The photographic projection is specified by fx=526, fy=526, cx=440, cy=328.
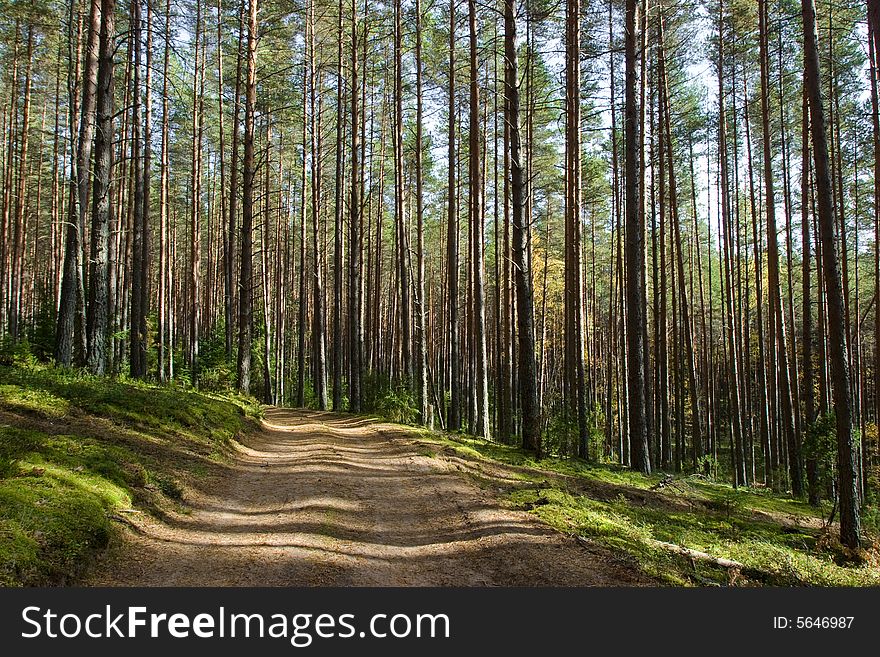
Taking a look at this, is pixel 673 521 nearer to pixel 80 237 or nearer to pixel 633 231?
pixel 633 231

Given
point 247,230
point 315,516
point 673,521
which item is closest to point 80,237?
point 247,230

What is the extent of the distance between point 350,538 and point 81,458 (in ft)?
9.67

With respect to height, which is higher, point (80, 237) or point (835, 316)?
point (80, 237)

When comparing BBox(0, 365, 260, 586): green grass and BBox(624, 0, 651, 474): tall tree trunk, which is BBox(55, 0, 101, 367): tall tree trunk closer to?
BBox(0, 365, 260, 586): green grass

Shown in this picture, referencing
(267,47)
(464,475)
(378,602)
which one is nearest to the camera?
(378,602)

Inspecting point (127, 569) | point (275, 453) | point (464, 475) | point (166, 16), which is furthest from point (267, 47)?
point (127, 569)

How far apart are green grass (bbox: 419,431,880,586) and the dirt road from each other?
42 cm

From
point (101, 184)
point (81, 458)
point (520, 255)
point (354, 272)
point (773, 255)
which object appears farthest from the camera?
point (354, 272)

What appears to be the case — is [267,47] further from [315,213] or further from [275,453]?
[275,453]

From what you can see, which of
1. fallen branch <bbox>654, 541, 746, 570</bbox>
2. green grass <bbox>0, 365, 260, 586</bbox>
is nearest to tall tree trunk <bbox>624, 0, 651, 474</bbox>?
fallen branch <bbox>654, 541, 746, 570</bbox>

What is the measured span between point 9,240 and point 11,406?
2385cm

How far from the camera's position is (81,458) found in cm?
543

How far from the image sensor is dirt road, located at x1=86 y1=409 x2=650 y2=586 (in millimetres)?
4082

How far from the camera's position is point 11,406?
6.42 meters
